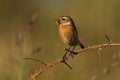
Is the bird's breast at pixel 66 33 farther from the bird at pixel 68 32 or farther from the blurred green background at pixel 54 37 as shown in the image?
the blurred green background at pixel 54 37

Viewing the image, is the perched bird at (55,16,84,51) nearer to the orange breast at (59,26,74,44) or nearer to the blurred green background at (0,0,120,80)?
the orange breast at (59,26,74,44)

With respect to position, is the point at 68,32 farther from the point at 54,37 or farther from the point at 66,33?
the point at 54,37

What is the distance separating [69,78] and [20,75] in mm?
1194

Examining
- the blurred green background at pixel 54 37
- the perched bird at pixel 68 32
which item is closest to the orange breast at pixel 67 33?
the perched bird at pixel 68 32

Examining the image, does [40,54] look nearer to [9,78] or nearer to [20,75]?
[9,78]

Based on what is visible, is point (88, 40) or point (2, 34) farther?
point (2, 34)

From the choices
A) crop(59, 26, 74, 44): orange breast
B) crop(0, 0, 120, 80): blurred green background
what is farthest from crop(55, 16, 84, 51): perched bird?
crop(0, 0, 120, 80): blurred green background

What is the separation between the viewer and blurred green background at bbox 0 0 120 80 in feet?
20.0

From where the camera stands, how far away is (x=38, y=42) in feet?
35.3

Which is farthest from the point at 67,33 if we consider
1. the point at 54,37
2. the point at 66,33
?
the point at 54,37

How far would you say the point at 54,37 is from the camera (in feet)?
38.0

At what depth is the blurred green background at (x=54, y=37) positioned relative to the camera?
6.10 m

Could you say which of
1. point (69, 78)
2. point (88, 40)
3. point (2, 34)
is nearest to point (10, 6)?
point (2, 34)

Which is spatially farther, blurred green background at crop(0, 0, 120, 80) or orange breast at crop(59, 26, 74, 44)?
blurred green background at crop(0, 0, 120, 80)
